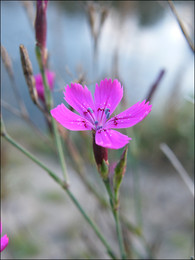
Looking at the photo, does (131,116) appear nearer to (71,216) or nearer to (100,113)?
(100,113)

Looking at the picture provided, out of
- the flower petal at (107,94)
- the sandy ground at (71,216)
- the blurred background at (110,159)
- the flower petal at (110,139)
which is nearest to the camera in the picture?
the flower petal at (110,139)

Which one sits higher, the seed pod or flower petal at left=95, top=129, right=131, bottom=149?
the seed pod

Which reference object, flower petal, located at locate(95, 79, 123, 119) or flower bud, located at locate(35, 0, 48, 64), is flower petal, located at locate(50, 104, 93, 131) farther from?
flower bud, located at locate(35, 0, 48, 64)

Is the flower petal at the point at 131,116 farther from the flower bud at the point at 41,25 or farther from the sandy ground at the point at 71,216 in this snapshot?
the sandy ground at the point at 71,216

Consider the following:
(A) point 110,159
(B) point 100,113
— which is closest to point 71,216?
(A) point 110,159

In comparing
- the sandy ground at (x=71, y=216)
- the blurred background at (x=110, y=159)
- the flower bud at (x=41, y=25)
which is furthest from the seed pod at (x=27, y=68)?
the sandy ground at (x=71, y=216)

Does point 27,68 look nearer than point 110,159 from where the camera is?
Yes

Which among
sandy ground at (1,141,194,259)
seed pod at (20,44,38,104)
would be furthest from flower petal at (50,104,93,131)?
sandy ground at (1,141,194,259)
